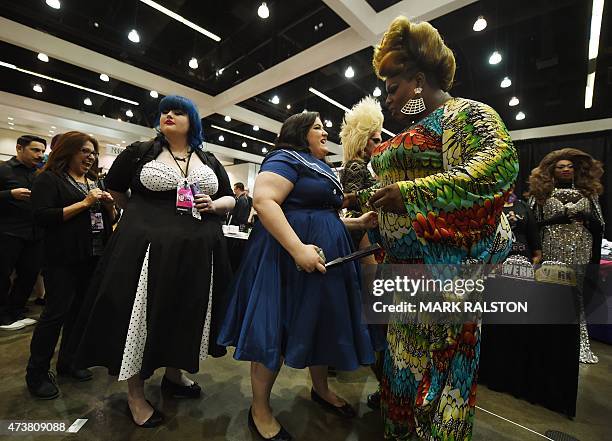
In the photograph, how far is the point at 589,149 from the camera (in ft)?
20.6

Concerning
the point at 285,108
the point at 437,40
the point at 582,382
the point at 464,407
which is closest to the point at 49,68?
the point at 285,108

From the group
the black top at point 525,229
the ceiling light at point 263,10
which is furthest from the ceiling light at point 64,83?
the black top at point 525,229

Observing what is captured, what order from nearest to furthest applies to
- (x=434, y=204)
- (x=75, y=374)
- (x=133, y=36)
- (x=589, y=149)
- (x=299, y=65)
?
(x=434, y=204)
(x=75, y=374)
(x=133, y=36)
(x=299, y=65)
(x=589, y=149)

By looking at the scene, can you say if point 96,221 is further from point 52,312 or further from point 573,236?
point 573,236

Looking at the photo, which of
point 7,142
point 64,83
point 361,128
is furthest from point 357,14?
point 7,142

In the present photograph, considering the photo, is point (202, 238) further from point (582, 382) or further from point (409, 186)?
point (582, 382)

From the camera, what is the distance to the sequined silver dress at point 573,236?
253cm

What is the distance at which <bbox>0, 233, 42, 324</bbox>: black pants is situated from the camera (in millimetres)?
2662

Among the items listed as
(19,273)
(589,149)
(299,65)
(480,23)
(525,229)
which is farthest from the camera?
(589,149)

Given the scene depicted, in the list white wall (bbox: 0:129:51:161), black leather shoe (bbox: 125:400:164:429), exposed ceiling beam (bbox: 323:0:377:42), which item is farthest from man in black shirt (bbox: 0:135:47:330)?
white wall (bbox: 0:129:51:161)

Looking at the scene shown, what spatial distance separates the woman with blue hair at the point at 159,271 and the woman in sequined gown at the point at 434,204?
0.88 meters

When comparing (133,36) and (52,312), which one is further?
(133,36)

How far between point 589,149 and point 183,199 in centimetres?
849

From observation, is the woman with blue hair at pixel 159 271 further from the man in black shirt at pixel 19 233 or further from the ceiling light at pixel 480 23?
the ceiling light at pixel 480 23
